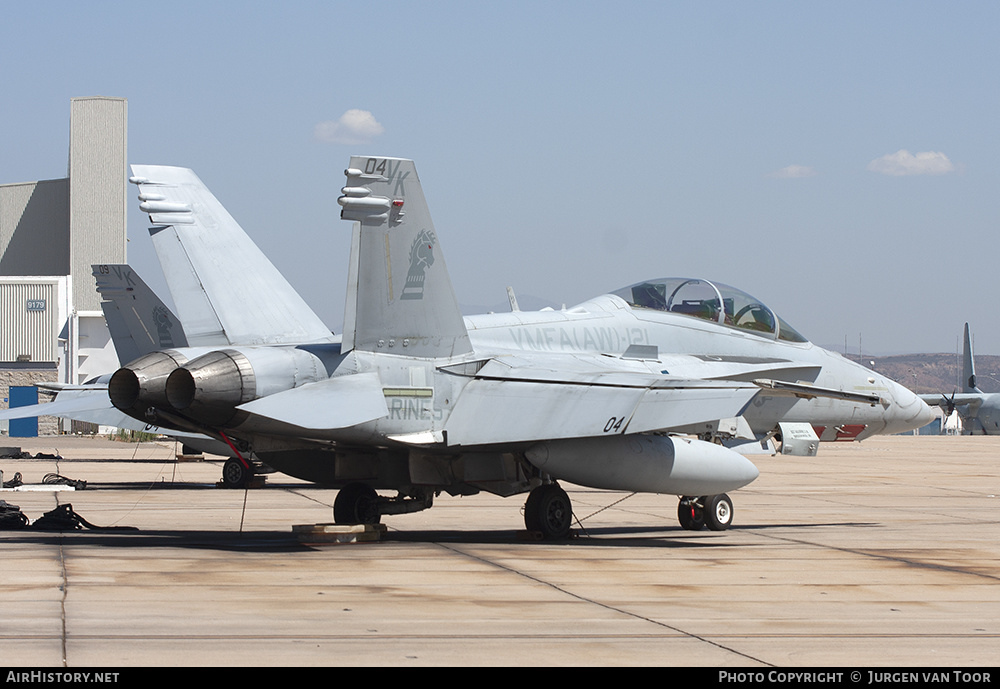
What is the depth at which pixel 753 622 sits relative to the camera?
26.5ft

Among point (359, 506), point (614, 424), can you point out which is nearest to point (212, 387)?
point (359, 506)

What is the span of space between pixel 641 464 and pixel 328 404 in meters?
3.62

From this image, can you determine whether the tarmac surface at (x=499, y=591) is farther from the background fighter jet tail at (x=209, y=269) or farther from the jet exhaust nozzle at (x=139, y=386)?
the background fighter jet tail at (x=209, y=269)

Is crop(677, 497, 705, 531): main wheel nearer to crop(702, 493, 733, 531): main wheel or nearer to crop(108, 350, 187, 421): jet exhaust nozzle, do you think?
crop(702, 493, 733, 531): main wheel

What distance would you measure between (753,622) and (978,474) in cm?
2619

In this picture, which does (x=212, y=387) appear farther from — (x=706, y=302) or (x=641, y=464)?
(x=706, y=302)

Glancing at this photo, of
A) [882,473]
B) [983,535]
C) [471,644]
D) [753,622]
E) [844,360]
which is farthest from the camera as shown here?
[882,473]

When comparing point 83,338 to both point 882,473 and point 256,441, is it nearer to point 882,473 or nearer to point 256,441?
point 882,473

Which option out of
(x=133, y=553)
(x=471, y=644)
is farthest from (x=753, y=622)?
(x=133, y=553)

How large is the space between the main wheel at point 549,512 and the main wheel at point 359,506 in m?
1.77

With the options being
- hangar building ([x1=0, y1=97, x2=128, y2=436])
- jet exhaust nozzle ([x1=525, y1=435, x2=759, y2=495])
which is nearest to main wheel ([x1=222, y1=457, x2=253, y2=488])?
jet exhaust nozzle ([x1=525, y1=435, x2=759, y2=495])

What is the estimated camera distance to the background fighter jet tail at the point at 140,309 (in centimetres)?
2228

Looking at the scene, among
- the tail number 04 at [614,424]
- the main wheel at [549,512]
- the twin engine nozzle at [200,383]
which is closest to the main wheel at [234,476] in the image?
the main wheel at [549,512]

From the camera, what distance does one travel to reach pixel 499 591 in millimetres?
9367
